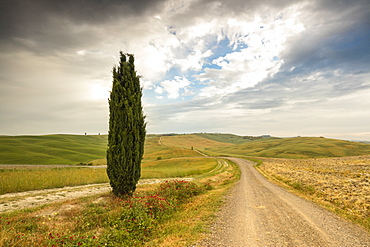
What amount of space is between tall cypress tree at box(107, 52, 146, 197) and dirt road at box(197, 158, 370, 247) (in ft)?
26.5

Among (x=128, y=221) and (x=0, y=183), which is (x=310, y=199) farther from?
(x=0, y=183)

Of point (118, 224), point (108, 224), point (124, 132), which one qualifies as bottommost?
point (108, 224)

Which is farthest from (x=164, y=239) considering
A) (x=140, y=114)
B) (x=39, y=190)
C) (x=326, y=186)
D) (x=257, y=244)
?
(x=39, y=190)

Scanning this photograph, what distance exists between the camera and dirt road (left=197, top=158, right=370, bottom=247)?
737cm

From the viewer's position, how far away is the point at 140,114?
16141 millimetres

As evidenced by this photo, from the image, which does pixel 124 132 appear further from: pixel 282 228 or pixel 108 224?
pixel 282 228

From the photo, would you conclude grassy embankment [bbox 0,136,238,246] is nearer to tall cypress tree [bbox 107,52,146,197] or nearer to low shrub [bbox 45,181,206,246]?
low shrub [bbox 45,181,206,246]

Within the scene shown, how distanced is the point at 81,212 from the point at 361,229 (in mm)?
15141

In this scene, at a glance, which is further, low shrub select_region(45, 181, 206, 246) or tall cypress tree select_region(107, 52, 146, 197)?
tall cypress tree select_region(107, 52, 146, 197)

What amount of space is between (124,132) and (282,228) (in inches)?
477

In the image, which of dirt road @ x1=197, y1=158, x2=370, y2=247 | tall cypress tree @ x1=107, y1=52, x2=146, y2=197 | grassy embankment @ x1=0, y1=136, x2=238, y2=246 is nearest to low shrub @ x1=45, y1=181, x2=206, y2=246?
grassy embankment @ x1=0, y1=136, x2=238, y2=246

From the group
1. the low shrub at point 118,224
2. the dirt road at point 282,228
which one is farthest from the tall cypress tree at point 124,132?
the dirt road at point 282,228

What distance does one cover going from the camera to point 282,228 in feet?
28.7

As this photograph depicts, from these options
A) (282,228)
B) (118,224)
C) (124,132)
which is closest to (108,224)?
(118,224)
